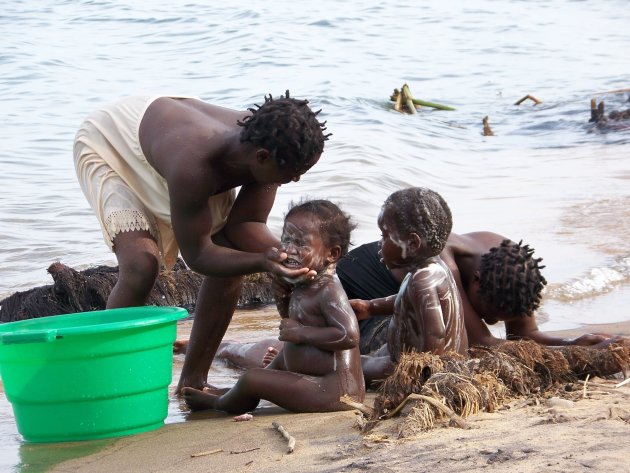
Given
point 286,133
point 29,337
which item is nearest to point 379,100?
point 286,133

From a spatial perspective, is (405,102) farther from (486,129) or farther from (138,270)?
(138,270)

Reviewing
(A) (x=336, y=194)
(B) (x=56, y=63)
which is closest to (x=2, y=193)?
(A) (x=336, y=194)

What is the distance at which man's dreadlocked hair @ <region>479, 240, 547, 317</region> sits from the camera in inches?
171

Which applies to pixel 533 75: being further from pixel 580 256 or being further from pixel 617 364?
pixel 617 364

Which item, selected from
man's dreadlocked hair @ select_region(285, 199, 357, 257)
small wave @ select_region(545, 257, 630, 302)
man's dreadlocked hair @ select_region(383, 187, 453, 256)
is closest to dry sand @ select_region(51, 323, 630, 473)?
man's dreadlocked hair @ select_region(285, 199, 357, 257)

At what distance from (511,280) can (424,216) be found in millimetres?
636

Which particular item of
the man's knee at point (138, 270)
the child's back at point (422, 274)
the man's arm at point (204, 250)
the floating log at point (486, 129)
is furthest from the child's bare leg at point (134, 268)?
the floating log at point (486, 129)

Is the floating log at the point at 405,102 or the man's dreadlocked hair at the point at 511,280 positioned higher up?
the man's dreadlocked hair at the point at 511,280

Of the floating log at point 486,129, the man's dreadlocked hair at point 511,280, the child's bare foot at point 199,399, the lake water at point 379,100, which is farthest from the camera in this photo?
the floating log at point 486,129

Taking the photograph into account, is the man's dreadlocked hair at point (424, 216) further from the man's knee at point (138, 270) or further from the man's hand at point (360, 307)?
the man's knee at point (138, 270)

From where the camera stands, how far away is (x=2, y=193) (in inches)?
431

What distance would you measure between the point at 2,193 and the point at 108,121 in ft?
23.1

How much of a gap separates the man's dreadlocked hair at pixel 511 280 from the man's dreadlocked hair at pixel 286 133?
107cm

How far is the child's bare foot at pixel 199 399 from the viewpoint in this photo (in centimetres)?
404
